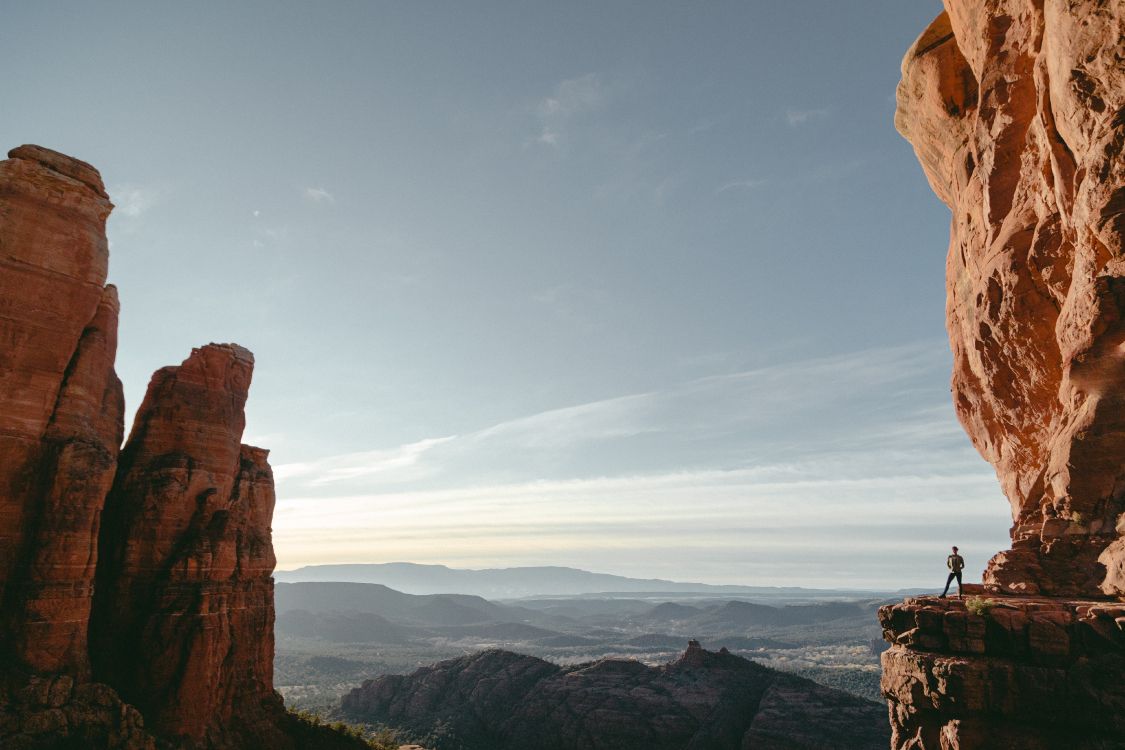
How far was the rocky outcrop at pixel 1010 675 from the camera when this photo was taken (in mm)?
13523

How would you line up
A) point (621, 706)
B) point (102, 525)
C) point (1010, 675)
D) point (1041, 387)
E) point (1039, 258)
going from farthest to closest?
point (621, 706) → point (102, 525) → point (1041, 387) → point (1039, 258) → point (1010, 675)

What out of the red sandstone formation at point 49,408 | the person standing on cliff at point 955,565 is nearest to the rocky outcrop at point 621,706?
the person standing on cliff at point 955,565

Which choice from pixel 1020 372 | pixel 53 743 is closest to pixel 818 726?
pixel 1020 372

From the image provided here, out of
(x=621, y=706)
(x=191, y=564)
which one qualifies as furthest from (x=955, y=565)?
(x=621, y=706)

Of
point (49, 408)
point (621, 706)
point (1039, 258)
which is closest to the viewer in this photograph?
point (1039, 258)

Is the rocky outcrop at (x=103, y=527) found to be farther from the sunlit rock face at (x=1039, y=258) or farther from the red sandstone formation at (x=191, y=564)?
the sunlit rock face at (x=1039, y=258)

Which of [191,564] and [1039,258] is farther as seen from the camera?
[191,564]

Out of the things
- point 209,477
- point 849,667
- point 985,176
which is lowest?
point 849,667

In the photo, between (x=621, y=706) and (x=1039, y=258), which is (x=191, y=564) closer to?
(x=1039, y=258)

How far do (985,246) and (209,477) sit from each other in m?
35.7

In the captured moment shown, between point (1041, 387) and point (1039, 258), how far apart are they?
4.40 metres

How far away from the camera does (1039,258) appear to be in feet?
61.2

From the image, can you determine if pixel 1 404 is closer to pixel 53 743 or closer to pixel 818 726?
pixel 53 743

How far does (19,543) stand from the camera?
79.3 ft
